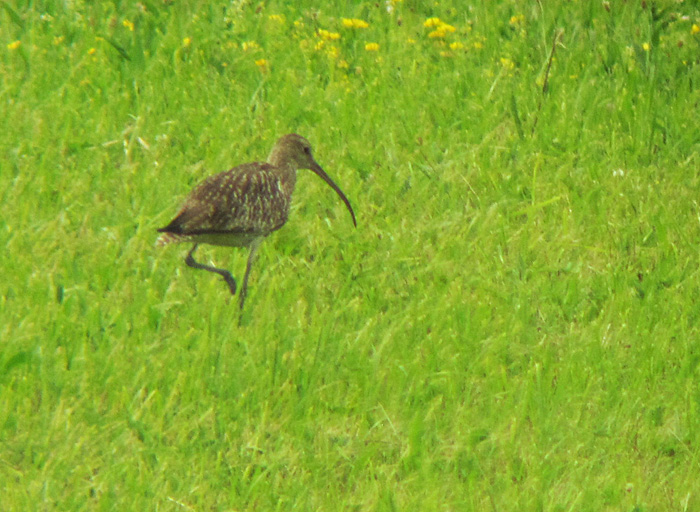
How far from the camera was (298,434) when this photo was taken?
5.16 metres

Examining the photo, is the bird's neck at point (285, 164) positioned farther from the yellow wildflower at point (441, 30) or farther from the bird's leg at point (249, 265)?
the yellow wildflower at point (441, 30)

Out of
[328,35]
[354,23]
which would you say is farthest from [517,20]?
[328,35]

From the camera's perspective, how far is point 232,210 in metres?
6.27

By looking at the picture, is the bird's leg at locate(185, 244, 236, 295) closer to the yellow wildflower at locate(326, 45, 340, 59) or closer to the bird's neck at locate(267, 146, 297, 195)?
the bird's neck at locate(267, 146, 297, 195)

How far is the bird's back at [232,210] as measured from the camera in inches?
242

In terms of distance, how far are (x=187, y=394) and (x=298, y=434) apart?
0.51m

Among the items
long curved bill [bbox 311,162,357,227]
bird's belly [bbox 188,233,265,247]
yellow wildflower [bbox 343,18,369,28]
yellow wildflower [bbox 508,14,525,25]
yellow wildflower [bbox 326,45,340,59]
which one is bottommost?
bird's belly [bbox 188,233,265,247]

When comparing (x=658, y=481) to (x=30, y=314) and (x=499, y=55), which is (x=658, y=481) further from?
(x=499, y=55)

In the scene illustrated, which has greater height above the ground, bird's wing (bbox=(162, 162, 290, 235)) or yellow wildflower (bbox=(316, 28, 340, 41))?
yellow wildflower (bbox=(316, 28, 340, 41))

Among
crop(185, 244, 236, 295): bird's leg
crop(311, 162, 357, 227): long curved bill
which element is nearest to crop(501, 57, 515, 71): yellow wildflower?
crop(311, 162, 357, 227): long curved bill

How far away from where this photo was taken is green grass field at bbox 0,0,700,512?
16.4 ft

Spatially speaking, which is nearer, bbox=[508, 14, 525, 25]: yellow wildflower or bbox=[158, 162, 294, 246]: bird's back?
bbox=[158, 162, 294, 246]: bird's back

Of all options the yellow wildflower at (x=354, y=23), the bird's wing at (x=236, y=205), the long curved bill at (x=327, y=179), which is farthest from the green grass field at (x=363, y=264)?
the bird's wing at (x=236, y=205)

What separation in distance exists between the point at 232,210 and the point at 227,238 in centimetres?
18
